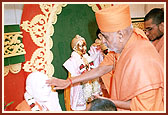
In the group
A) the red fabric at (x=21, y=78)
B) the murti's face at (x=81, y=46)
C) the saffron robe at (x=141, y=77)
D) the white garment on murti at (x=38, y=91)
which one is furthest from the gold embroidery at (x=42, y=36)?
the saffron robe at (x=141, y=77)

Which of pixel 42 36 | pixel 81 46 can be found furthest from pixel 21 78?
pixel 81 46

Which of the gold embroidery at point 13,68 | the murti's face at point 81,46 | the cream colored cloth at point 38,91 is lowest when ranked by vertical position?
the cream colored cloth at point 38,91

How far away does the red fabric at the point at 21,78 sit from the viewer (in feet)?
6.89

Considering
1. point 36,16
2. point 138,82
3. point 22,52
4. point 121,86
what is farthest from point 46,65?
point 138,82

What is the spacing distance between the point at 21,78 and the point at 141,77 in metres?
1.21

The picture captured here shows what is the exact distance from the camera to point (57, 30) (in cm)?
257

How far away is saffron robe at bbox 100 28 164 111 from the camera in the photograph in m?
1.62

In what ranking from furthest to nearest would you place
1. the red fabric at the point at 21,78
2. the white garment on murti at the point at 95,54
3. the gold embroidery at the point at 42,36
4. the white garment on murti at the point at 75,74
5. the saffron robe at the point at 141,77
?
the white garment on murti at the point at 95,54 < the white garment on murti at the point at 75,74 < the gold embroidery at the point at 42,36 < the red fabric at the point at 21,78 < the saffron robe at the point at 141,77

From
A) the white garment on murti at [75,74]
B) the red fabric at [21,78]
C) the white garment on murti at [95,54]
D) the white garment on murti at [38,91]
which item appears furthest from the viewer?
the white garment on murti at [95,54]

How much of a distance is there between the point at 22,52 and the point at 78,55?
81 cm

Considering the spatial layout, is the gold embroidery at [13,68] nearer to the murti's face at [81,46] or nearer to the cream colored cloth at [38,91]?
the cream colored cloth at [38,91]

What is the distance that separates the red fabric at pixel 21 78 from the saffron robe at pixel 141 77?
38.7 inches

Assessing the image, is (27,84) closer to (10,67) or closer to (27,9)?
(10,67)

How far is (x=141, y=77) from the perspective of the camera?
1.65m
